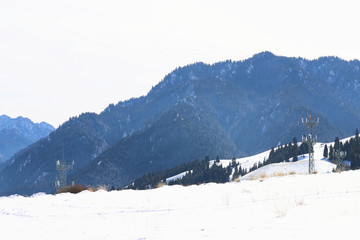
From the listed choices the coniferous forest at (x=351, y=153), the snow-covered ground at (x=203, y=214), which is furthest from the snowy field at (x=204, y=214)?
the coniferous forest at (x=351, y=153)

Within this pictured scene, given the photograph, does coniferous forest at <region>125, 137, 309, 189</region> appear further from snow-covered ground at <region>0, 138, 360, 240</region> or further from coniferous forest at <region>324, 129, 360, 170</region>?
snow-covered ground at <region>0, 138, 360, 240</region>

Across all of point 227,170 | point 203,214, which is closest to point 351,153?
point 227,170

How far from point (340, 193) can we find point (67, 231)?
7.92 metres

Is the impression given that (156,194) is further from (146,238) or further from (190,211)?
(146,238)

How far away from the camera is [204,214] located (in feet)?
34.1

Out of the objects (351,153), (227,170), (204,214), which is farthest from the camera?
(227,170)

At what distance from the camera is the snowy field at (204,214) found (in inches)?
313

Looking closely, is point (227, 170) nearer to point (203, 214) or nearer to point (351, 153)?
point (351, 153)

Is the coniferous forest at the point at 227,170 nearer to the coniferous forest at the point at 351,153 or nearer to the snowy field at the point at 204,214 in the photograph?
the coniferous forest at the point at 351,153

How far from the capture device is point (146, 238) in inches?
324

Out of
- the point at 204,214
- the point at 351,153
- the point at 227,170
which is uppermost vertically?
the point at 204,214

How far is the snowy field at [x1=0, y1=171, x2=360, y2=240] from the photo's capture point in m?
7.95

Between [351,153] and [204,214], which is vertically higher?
[204,214]

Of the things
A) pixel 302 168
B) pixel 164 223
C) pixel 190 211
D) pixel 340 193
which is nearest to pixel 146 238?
pixel 164 223
